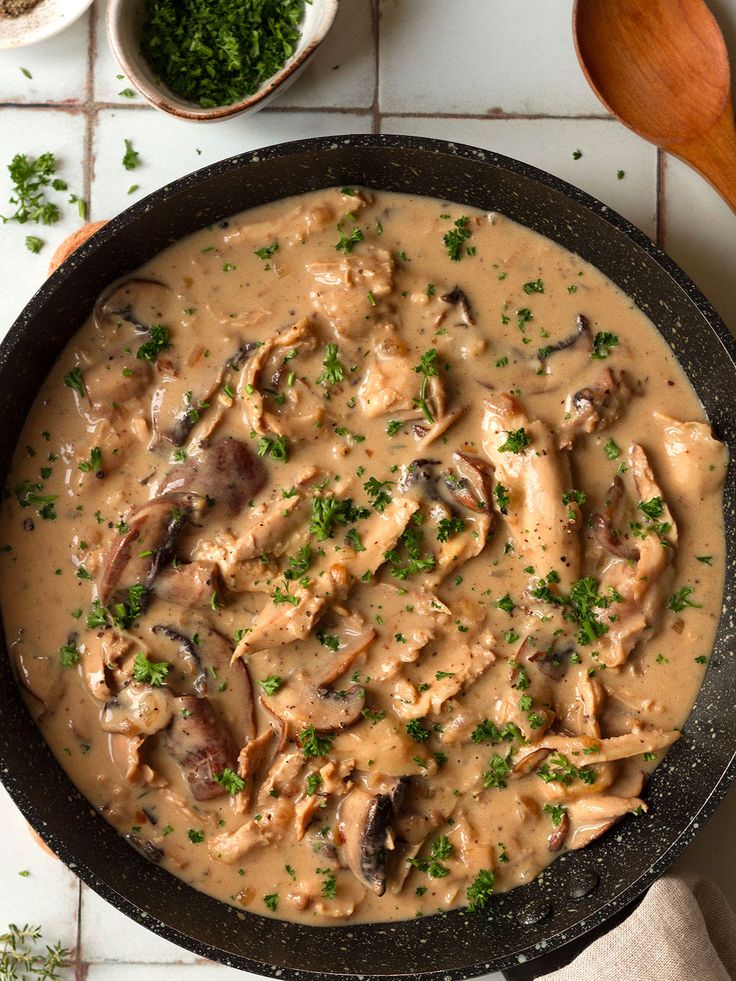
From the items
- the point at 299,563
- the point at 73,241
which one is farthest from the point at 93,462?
the point at 73,241

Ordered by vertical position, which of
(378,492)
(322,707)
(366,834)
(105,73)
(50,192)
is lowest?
(366,834)

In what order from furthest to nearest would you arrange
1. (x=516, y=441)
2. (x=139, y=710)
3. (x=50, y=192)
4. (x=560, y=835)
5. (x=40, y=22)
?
(x=50, y=192)
(x=40, y=22)
(x=560, y=835)
(x=139, y=710)
(x=516, y=441)

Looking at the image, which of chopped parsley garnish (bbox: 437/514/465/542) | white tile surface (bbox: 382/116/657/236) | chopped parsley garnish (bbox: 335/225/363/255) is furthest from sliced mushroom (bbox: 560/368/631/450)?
chopped parsley garnish (bbox: 335/225/363/255)

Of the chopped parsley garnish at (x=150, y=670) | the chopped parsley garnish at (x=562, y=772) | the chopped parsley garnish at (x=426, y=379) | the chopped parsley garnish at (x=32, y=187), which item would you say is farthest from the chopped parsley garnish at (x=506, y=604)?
the chopped parsley garnish at (x=32, y=187)

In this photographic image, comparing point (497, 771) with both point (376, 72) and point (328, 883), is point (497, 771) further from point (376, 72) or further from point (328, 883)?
point (376, 72)

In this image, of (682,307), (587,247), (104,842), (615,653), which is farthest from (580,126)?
(104,842)

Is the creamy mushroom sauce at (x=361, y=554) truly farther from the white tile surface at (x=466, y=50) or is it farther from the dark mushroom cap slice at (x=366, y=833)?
the white tile surface at (x=466, y=50)
